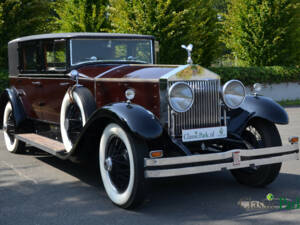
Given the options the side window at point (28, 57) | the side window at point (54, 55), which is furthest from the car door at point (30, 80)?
the side window at point (54, 55)

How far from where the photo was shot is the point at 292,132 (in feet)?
30.3

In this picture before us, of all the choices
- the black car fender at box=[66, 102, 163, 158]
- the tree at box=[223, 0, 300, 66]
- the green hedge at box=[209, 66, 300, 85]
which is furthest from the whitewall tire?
the tree at box=[223, 0, 300, 66]

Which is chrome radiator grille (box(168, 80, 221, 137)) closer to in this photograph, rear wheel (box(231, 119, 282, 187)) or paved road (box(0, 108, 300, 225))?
rear wheel (box(231, 119, 282, 187))

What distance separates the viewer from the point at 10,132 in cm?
732

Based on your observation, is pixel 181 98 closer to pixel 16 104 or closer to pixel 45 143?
pixel 45 143

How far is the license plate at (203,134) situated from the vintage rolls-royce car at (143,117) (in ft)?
0.03

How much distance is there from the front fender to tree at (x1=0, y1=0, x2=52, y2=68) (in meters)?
11.0

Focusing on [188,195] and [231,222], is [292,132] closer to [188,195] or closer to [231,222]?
[188,195]

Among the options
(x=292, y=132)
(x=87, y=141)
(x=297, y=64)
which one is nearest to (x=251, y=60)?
(x=297, y=64)

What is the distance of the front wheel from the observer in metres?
4.02

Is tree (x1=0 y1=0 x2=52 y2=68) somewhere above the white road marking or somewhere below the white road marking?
above

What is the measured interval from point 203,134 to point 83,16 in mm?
13521

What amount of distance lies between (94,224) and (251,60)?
16.6 metres

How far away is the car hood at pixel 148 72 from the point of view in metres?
4.59
